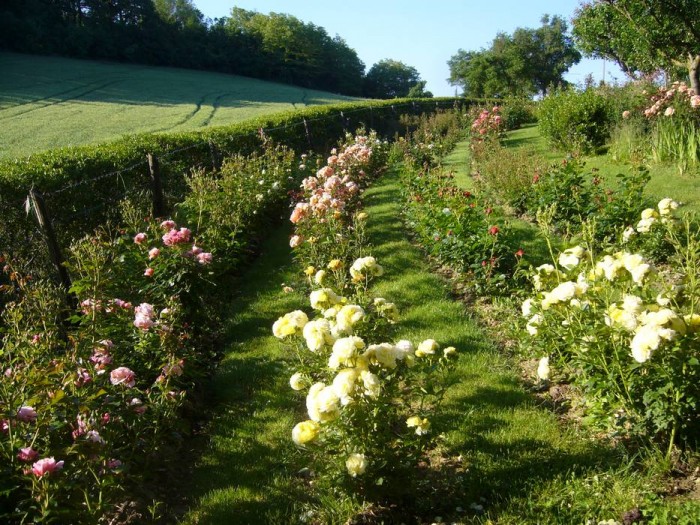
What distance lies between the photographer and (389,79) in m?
68.1

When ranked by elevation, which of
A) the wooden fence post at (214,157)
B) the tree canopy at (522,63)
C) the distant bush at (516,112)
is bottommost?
the wooden fence post at (214,157)

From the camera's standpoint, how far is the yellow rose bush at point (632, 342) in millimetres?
2336

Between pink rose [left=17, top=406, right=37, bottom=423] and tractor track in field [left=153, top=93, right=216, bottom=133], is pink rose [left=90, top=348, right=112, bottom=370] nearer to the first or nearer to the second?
pink rose [left=17, top=406, right=37, bottom=423]

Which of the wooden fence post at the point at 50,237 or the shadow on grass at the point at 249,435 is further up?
the wooden fence post at the point at 50,237

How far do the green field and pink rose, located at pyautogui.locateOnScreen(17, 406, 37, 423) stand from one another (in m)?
15.4

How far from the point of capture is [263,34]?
180 ft

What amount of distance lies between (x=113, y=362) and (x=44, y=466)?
1.36m

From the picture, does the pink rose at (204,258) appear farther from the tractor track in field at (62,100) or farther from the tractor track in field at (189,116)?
the tractor track in field at (62,100)

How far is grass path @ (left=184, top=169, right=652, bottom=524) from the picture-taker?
254cm

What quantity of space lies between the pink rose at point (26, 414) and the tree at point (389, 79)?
62.3 metres

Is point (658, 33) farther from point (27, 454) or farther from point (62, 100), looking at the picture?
point (62, 100)

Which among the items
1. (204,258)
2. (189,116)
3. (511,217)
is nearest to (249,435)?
(204,258)

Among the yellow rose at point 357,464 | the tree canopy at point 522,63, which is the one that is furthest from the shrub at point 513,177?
the tree canopy at point 522,63

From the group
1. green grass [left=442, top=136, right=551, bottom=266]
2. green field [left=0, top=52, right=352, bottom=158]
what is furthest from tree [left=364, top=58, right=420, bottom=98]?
green grass [left=442, top=136, right=551, bottom=266]
